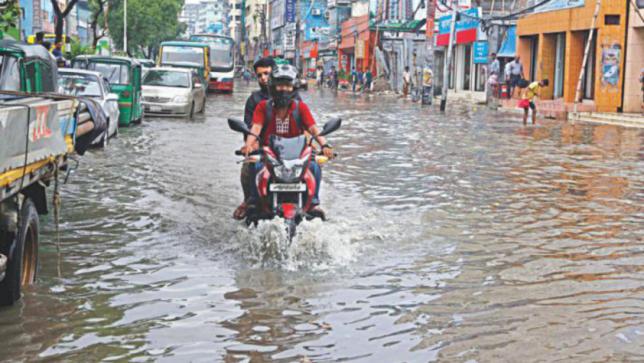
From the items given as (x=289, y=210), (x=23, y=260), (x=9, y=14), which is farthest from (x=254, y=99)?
(x=9, y=14)

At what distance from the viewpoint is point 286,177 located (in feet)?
27.2

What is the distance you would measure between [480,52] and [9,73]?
141 feet

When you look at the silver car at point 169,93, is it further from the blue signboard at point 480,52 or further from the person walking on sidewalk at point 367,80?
the person walking on sidewalk at point 367,80

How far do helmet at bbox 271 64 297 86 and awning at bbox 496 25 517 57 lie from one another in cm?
4025

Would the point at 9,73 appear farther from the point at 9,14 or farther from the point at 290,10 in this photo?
the point at 290,10

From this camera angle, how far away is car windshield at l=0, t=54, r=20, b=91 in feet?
31.9

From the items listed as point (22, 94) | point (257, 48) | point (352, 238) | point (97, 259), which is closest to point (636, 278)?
point (352, 238)

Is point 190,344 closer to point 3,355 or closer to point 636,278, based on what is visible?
point 3,355

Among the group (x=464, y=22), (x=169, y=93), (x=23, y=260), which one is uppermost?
(x=464, y=22)

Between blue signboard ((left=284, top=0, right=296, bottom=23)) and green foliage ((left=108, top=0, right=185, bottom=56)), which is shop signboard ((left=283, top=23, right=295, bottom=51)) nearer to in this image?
blue signboard ((left=284, top=0, right=296, bottom=23))

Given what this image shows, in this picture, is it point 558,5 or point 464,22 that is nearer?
point 558,5

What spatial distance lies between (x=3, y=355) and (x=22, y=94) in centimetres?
311

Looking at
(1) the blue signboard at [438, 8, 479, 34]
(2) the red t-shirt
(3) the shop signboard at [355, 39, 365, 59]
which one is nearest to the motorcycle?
(2) the red t-shirt

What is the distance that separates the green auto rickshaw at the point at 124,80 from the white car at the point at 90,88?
242 centimetres
